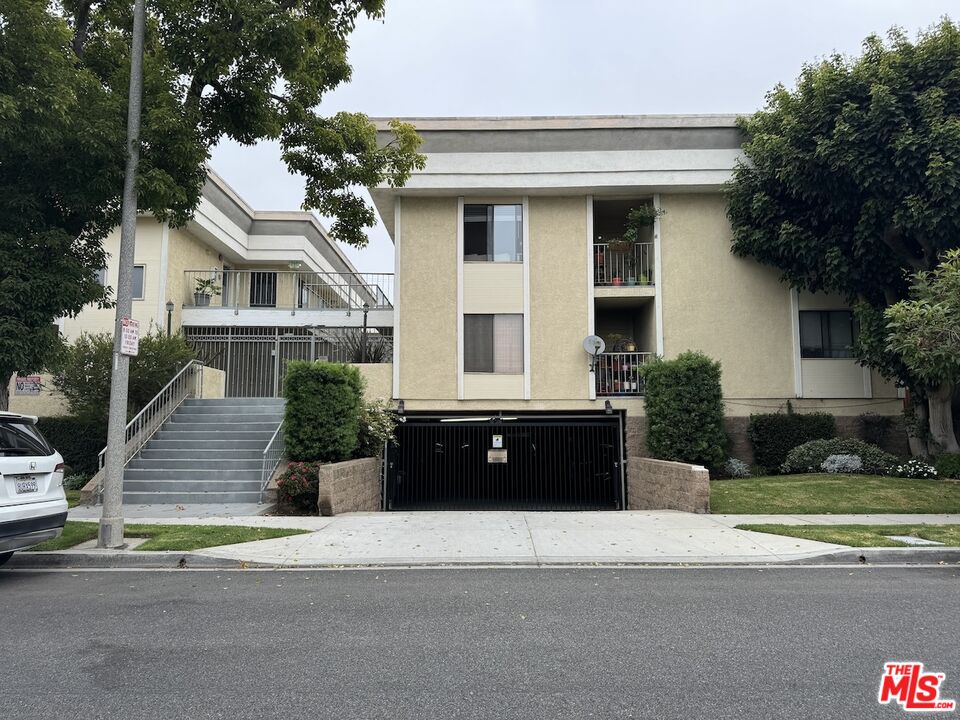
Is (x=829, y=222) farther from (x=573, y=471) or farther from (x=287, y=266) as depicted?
(x=287, y=266)

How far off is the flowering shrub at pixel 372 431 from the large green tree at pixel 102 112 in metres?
5.30

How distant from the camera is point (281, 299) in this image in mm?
23203

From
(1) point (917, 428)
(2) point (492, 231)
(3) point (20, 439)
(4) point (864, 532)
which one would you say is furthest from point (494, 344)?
(3) point (20, 439)

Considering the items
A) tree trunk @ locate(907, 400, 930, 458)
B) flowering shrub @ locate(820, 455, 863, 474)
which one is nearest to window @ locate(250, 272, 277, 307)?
flowering shrub @ locate(820, 455, 863, 474)

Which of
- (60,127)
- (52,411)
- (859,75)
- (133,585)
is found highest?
(859,75)

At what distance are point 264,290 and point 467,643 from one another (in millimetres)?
20385

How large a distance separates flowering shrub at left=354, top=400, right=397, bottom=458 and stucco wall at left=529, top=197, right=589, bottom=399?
4.02m

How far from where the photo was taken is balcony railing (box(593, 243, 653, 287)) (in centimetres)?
1722

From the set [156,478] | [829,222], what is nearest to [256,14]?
[156,478]

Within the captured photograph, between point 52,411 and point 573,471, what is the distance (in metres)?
13.2

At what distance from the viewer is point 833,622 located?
539cm

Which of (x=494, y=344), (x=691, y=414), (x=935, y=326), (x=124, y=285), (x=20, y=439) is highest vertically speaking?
(x=494, y=344)

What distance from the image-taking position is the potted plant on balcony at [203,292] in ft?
68.7

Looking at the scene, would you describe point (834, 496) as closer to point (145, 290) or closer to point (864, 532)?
point (864, 532)
